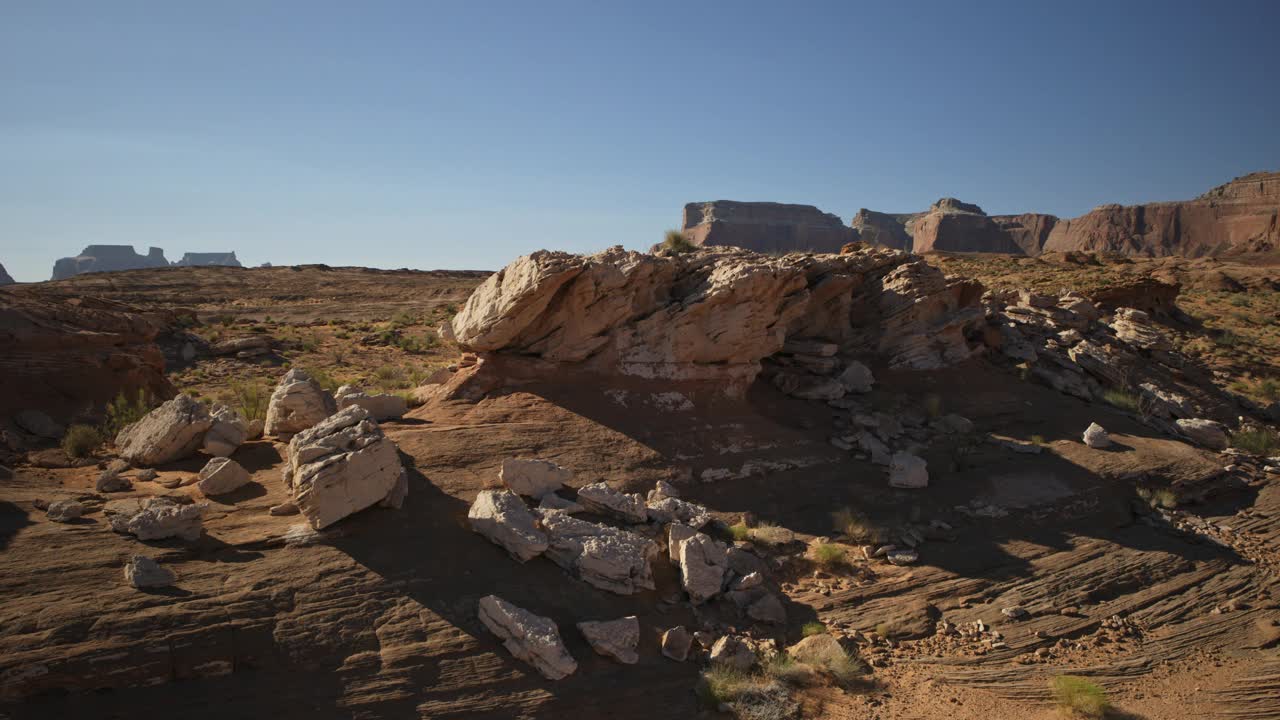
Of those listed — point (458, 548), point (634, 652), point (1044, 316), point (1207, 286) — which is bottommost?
point (634, 652)

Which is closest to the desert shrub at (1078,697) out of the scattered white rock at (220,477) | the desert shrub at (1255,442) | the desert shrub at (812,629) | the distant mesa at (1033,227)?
the desert shrub at (812,629)

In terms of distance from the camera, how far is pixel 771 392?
40.9 ft

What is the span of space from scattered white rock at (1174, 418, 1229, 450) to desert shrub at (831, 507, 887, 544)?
28.2 feet

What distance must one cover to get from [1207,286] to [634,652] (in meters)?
44.7

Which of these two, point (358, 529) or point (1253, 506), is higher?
point (358, 529)

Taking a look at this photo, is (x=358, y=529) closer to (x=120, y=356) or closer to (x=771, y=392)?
(x=120, y=356)

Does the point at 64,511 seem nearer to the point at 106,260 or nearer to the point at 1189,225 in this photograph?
the point at 1189,225

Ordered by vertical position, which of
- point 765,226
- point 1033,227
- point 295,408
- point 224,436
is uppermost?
point 765,226

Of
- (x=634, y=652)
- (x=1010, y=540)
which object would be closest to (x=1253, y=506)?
(x=1010, y=540)

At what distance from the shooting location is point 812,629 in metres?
7.27

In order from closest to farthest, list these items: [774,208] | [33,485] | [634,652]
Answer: [634,652] < [33,485] < [774,208]

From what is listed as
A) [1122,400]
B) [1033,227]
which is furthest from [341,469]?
[1033,227]

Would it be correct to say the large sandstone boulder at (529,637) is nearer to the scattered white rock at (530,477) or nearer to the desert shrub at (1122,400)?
the scattered white rock at (530,477)

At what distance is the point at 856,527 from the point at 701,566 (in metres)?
2.87
